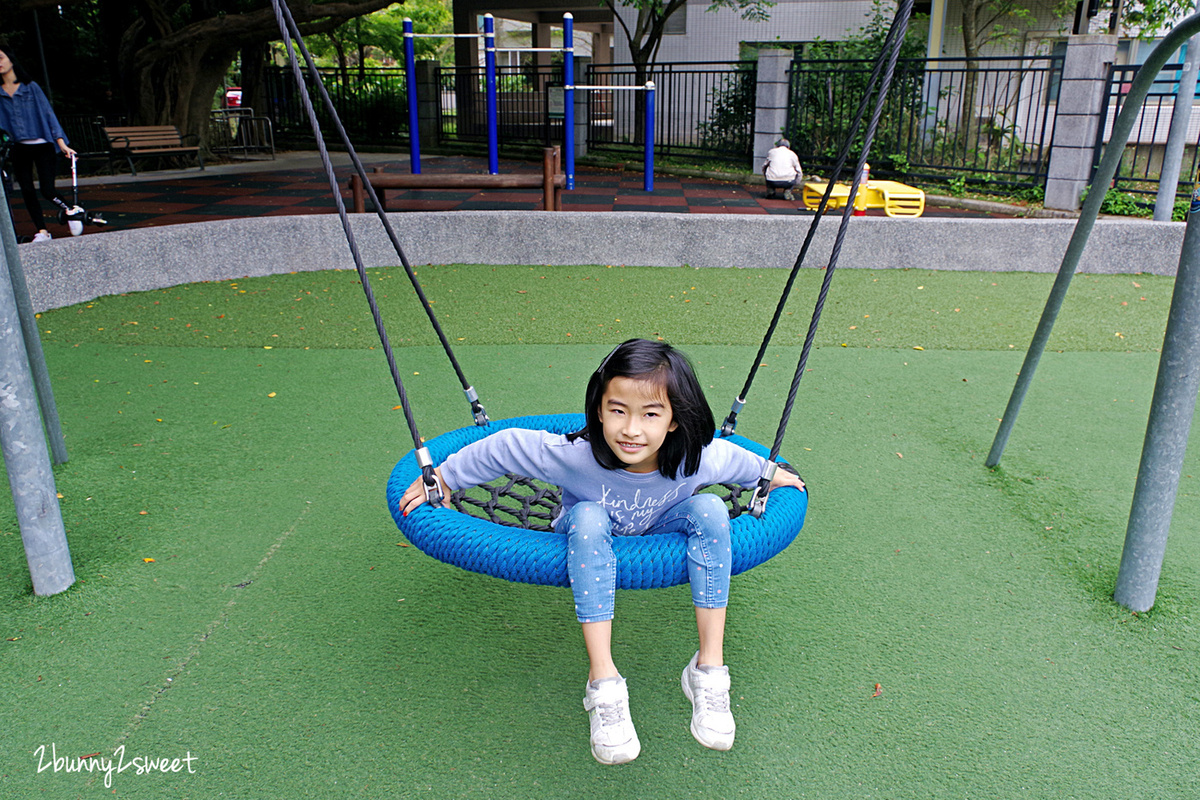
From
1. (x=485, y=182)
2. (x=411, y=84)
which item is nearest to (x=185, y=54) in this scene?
(x=411, y=84)

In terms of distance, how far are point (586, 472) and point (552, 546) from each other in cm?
23

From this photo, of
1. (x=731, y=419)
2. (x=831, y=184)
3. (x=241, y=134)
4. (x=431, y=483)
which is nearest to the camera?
(x=431, y=483)

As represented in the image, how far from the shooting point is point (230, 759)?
6.04 ft

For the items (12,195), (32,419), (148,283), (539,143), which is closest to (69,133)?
(12,195)

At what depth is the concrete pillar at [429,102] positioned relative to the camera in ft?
56.3

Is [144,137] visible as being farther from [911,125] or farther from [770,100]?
[911,125]

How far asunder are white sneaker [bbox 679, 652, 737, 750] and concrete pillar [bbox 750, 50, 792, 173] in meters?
11.0

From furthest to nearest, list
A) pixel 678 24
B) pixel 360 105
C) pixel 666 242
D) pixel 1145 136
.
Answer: pixel 678 24, pixel 360 105, pixel 1145 136, pixel 666 242

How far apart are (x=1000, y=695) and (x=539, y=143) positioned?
15663mm

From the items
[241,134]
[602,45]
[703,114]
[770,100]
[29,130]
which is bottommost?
[241,134]

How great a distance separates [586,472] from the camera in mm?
2002

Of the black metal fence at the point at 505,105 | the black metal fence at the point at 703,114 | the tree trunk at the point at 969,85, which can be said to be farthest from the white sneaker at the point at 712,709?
the black metal fence at the point at 505,105

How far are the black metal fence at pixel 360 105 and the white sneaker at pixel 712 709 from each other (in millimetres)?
17912

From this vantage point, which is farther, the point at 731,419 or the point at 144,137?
the point at 144,137
